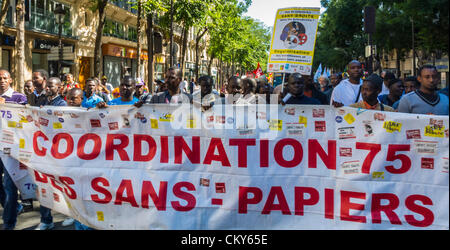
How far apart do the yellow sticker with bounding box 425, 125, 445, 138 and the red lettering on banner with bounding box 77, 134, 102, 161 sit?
3142mm

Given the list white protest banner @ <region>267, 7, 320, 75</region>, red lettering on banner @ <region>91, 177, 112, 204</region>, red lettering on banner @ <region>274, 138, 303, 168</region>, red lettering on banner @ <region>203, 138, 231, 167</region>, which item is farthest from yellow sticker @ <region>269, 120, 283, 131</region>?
white protest banner @ <region>267, 7, 320, 75</region>

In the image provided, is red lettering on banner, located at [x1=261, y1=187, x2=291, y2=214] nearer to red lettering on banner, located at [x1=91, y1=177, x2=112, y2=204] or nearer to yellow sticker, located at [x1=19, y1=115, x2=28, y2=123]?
red lettering on banner, located at [x1=91, y1=177, x2=112, y2=204]

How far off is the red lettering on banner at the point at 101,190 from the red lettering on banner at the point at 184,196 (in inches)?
27.1

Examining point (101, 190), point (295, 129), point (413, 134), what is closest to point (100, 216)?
point (101, 190)

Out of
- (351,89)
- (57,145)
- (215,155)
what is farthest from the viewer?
(351,89)

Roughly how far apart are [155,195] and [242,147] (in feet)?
3.18

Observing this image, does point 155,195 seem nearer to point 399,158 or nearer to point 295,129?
point 295,129

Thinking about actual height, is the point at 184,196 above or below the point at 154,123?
below

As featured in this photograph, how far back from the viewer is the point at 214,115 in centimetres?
464

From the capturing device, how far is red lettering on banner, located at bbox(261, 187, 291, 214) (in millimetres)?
4301

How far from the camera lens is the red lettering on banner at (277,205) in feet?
14.1

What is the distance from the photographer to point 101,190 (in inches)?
184
